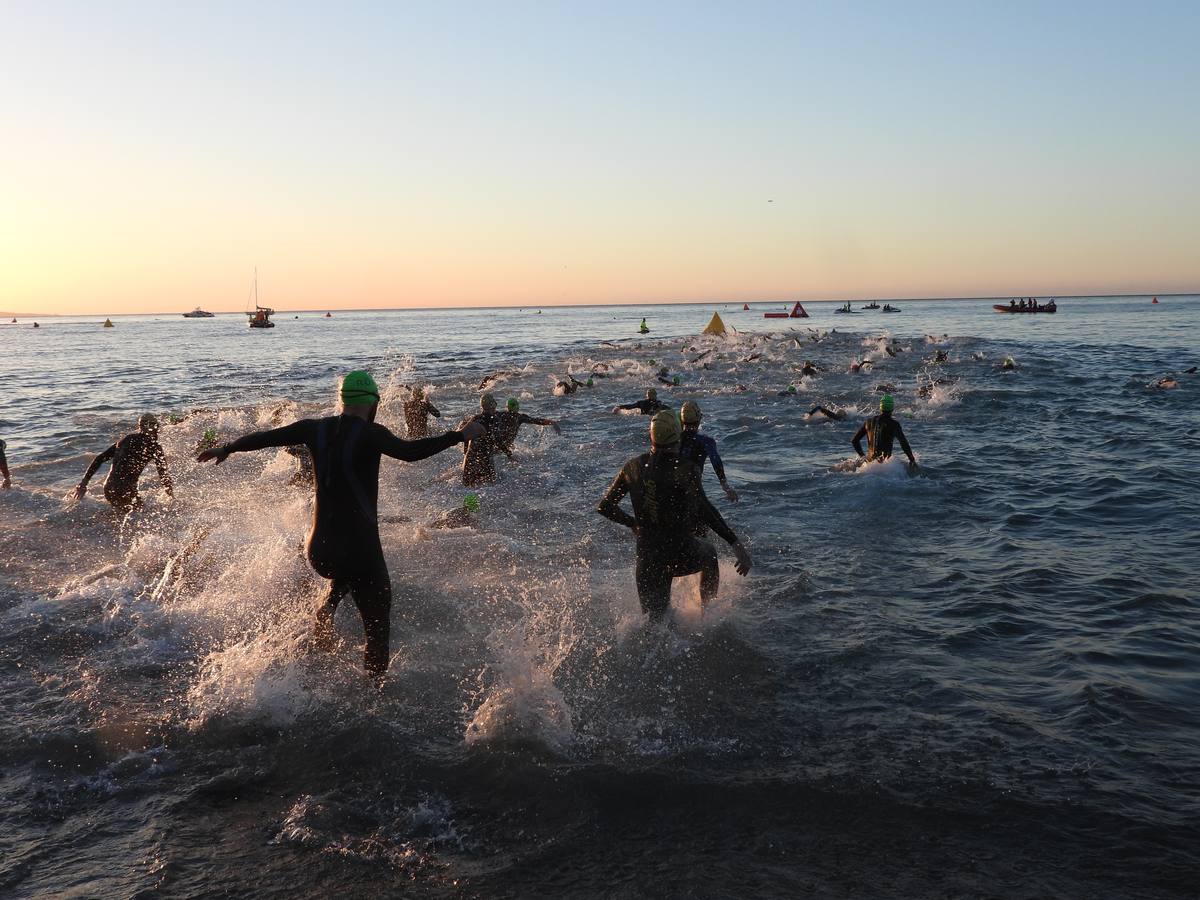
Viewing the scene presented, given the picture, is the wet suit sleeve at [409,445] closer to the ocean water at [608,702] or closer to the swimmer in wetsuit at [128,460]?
the ocean water at [608,702]

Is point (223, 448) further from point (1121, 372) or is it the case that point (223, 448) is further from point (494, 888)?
point (1121, 372)

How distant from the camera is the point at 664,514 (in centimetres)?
628

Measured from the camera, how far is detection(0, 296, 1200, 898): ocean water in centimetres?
436

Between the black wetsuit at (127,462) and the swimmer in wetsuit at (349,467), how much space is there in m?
7.28

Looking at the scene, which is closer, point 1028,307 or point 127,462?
point 127,462

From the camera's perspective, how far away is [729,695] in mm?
6250

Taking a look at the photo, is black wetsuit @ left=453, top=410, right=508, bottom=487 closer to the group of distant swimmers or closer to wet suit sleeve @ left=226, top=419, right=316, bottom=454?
the group of distant swimmers

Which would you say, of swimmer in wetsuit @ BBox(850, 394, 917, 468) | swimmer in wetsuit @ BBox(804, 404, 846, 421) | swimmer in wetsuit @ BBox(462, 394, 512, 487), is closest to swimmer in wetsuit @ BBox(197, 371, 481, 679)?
swimmer in wetsuit @ BBox(462, 394, 512, 487)

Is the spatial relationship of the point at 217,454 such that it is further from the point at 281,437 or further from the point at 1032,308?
the point at 1032,308

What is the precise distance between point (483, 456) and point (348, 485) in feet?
26.4

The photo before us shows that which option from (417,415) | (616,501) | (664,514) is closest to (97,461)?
(417,415)

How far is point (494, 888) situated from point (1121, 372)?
1391 inches

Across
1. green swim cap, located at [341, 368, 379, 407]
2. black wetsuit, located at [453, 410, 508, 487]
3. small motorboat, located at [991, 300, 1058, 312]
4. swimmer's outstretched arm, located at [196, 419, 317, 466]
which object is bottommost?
black wetsuit, located at [453, 410, 508, 487]

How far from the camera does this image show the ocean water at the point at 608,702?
4363 millimetres
